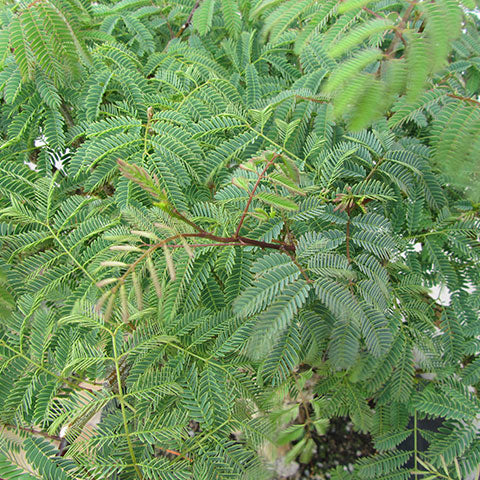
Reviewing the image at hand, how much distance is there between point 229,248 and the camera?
704 millimetres

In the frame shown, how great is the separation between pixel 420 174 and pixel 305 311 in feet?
1.28

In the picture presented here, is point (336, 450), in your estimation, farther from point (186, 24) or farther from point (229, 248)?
point (186, 24)

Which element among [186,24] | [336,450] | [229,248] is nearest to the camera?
[229,248]

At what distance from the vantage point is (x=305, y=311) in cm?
68

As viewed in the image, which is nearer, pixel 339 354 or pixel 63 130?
pixel 339 354

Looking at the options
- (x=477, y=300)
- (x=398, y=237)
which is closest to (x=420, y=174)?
(x=398, y=237)

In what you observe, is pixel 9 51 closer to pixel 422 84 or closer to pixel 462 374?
pixel 422 84

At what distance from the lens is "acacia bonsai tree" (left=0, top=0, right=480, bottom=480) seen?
0.63 meters

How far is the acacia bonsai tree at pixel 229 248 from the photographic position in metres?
0.63

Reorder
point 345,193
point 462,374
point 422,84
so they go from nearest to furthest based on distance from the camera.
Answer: point 422,84, point 345,193, point 462,374

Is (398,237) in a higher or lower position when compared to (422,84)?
lower

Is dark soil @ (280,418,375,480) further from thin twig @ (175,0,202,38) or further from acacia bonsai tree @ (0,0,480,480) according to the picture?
thin twig @ (175,0,202,38)

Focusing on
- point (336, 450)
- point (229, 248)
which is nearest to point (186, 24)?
point (229, 248)

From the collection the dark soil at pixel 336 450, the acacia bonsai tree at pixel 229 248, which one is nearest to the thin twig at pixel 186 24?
the acacia bonsai tree at pixel 229 248
